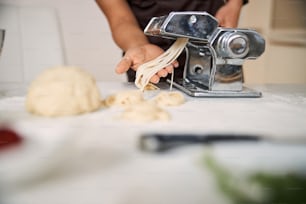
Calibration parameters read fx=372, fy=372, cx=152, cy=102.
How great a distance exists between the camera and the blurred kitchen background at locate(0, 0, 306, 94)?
1198 mm

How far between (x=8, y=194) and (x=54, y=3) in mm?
1394

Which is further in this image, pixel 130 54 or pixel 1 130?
pixel 130 54

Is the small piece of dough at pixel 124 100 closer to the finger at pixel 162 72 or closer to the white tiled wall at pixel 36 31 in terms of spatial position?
the finger at pixel 162 72

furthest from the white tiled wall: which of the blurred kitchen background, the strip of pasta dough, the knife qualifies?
the knife

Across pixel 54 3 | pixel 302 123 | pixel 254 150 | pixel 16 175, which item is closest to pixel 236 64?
pixel 302 123

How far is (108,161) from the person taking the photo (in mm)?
286

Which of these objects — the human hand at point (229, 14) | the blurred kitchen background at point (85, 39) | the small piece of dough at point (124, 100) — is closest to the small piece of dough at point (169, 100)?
the small piece of dough at point (124, 100)

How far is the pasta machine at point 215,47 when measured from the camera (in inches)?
20.8

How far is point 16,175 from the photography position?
260mm

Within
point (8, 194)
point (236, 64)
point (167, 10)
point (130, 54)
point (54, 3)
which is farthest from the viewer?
point (54, 3)

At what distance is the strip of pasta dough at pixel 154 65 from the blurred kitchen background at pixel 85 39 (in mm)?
453

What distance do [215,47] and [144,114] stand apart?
200 millimetres

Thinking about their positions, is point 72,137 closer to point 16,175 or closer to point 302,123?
point 16,175

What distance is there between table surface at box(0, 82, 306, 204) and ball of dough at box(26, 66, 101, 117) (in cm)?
1
